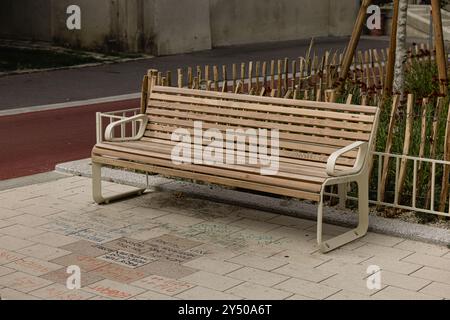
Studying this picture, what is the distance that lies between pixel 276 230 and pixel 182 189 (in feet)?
4.69

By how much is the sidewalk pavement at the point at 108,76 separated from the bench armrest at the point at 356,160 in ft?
28.0

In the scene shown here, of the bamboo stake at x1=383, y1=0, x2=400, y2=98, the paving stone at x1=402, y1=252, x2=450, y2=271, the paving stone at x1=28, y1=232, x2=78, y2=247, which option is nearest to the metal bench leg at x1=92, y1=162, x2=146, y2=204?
the paving stone at x1=28, y1=232, x2=78, y2=247

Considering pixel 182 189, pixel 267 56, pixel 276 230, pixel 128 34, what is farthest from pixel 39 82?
pixel 276 230

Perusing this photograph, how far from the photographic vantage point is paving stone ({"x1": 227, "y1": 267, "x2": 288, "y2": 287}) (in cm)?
655

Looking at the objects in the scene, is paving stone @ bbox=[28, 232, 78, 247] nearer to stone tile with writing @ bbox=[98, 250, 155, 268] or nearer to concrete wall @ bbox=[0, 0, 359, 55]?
stone tile with writing @ bbox=[98, 250, 155, 268]

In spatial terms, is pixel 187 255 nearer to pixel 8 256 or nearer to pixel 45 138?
pixel 8 256

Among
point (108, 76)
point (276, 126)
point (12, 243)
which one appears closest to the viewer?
point (12, 243)

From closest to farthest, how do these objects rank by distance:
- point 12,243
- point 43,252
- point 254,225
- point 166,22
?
point 43,252
point 12,243
point 254,225
point 166,22

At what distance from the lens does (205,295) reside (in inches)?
246

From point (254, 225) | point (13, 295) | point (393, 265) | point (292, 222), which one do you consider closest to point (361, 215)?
point (292, 222)

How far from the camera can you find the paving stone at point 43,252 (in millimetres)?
7117

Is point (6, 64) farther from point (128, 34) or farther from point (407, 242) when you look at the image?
point (407, 242)

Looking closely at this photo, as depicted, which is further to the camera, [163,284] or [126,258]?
[126,258]

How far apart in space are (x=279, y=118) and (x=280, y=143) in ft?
0.71
